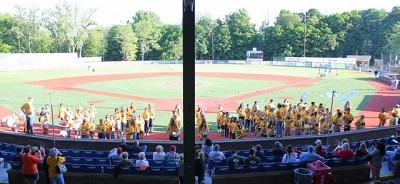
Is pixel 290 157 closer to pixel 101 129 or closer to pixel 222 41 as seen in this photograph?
pixel 101 129

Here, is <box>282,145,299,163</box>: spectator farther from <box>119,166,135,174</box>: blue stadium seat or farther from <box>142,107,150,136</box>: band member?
<box>142,107,150,136</box>: band member

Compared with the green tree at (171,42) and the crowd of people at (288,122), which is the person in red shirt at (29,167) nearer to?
the crowd of people at (288,122)

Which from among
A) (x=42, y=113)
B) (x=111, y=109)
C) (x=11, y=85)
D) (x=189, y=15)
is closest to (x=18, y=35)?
(x=11, y=85)

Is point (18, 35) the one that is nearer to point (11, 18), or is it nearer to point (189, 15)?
point (11, 18)

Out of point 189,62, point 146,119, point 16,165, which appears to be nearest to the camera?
point 189,62

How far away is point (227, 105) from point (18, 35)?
69.0 meters

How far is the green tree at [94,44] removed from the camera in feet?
290

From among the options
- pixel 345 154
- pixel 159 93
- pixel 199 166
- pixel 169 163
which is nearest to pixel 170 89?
pixel 159 93

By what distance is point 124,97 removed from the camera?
31250 millimetres

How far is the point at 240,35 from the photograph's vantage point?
9306cm

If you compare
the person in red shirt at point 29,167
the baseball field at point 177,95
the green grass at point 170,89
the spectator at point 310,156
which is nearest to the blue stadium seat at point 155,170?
the person in red shirt at point 29,167

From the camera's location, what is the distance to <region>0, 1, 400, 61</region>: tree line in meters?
85.9

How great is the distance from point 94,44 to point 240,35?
34822 mm

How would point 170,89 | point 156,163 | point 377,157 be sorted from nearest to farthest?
point 377,157 → point 156,163 → point 170,89
